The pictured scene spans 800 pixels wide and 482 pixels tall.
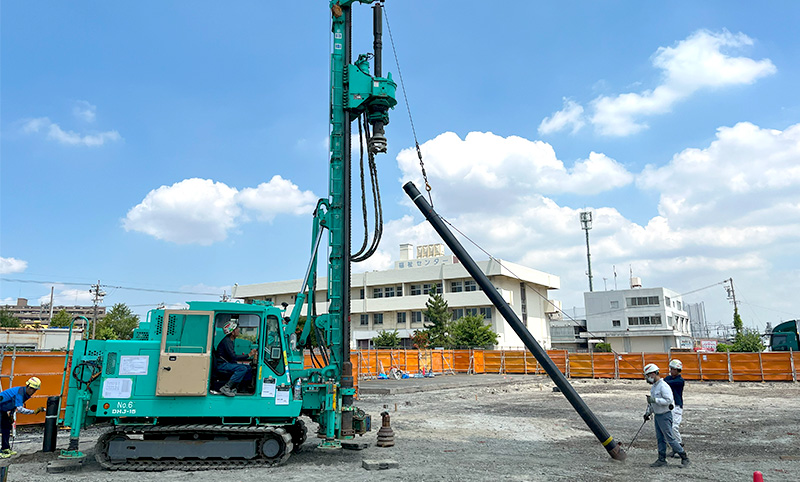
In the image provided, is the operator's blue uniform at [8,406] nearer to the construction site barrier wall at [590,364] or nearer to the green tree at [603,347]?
the construction site barrier wall at [590,364]

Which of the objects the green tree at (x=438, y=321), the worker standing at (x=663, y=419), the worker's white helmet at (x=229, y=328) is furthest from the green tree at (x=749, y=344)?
the worker's white helmet at (x=229, y=328)

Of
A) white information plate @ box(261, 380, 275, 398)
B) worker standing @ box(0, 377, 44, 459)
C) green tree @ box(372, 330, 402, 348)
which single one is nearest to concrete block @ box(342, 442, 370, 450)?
white information plate @ box(261, 380, 275, 398)

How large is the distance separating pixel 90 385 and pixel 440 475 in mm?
6508

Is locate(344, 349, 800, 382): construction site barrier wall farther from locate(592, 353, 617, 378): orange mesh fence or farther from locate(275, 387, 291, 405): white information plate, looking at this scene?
locate(275, 387, 291, 405): white information plate

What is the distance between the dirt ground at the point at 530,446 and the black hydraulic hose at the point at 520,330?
0.57 meters

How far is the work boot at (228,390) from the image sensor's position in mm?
9773

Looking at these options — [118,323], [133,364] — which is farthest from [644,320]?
[133,364]

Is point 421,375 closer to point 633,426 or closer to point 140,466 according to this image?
point 633,426

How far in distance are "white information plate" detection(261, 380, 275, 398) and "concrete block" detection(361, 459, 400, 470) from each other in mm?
2038

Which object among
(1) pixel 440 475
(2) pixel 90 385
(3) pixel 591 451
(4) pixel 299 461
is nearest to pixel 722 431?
(3) pixel 591 451

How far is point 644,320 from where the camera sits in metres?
77.8

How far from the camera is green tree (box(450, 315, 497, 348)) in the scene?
56.9m

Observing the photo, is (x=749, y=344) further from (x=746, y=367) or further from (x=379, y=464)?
(x=379, y=464)

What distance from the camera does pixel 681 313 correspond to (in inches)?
3401
